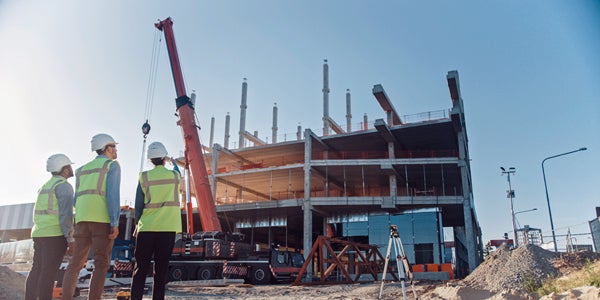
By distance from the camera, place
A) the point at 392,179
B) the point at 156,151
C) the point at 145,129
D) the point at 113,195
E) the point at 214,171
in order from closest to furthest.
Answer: the point at 113,195 → the point at 156,151 → the point at 145,129 → the point at 392,179 → the point at 214,171

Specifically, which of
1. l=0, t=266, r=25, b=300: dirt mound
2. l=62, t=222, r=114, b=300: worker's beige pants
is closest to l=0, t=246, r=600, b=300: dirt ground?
l=0, t=266, r=25, b=300: dirt mound

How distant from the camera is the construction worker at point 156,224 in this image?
12.4ft

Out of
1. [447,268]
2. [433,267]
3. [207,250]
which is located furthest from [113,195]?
[433,267]

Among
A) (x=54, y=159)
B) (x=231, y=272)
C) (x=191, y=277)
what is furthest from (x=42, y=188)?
(x=191, y=277)

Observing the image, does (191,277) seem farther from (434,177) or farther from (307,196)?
(434,177)

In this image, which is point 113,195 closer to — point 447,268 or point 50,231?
point 50,231

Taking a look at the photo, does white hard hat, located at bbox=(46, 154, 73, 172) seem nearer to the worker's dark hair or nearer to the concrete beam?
the worker's dark hair

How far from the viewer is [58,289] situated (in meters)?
6.08

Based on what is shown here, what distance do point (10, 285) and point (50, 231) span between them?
242 cm

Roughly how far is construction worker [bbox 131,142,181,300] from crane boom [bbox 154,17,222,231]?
45.6 ft

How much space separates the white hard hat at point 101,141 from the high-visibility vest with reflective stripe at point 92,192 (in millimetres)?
177

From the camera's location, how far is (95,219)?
12.9 ft

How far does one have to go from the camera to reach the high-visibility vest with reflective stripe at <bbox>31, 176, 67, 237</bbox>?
14.0 feet

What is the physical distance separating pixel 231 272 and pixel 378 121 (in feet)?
53.8
